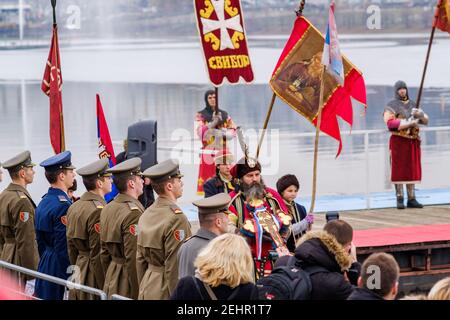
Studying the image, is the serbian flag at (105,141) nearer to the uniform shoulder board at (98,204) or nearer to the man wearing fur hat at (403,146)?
the uniform shoulder board at (98,204)

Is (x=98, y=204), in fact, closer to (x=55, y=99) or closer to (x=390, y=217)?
(x=55, y=99)

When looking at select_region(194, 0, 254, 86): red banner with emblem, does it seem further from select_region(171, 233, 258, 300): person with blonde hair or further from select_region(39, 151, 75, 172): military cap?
select_region(171, 233, 258, 300): person with blonde hair

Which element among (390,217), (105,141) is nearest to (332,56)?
(105,141)

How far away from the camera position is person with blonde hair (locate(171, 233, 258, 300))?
5996 millimetres

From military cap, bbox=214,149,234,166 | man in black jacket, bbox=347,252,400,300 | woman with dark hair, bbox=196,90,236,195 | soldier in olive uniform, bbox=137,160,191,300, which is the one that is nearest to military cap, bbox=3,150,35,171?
military cap, bbox=214,149,234,166

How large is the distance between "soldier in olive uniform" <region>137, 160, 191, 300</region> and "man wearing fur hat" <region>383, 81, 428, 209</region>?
643 centimetres

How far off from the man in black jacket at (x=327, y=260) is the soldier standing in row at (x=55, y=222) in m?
2.49

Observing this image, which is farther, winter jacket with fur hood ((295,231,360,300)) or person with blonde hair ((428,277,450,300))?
winter jacket with fur hood ((295,231,360,300))

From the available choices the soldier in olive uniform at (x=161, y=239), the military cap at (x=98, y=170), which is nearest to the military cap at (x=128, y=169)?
the military cap at (x=98, y=170)

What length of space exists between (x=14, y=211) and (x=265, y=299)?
11.4 ft

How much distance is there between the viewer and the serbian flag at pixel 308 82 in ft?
34.3

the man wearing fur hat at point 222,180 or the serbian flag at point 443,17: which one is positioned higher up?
the serbian flag at point 443,17
